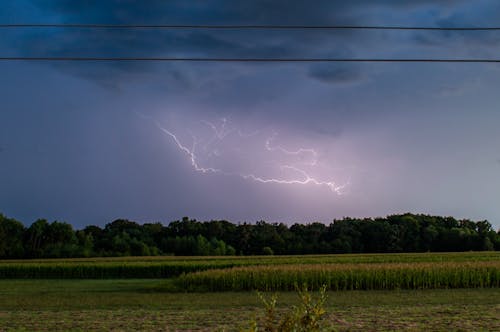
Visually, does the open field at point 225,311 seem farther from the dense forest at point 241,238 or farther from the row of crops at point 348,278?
the dense forest at point 241,238

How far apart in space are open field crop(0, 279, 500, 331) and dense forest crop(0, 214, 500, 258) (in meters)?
45.5

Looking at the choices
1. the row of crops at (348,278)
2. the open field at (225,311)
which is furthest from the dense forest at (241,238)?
the open field at (225,311)

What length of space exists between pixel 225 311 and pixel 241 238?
58209mm

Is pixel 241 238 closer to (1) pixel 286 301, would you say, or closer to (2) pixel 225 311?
(1) pixel 286 301

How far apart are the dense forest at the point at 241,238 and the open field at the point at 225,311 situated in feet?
149

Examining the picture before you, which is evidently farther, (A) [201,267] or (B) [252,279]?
(A) [201,267]

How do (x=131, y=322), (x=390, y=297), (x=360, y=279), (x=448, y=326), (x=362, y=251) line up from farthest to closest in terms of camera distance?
(x=362, y=251) < (x=360, y=279) < (x=390, y=297) < (x=131, y=322) < (x=448, y=326)

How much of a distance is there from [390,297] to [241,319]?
9.01m

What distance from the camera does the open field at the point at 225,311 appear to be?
47.1 ft

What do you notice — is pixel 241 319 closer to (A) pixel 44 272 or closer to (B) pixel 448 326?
(B) pixel 448 326

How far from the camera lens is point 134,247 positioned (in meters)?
68.3

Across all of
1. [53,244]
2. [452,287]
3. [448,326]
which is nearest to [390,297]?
[452,287]

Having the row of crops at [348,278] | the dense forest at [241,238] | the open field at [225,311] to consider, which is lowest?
the open field at [225,311]

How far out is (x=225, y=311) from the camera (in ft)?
57.7
